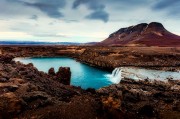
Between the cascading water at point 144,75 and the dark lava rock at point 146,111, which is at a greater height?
the dark lava rock at point 146,111

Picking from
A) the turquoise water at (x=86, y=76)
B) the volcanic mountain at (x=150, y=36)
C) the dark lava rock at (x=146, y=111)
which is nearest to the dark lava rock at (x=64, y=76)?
the turquoise water at (x=86, y=76)

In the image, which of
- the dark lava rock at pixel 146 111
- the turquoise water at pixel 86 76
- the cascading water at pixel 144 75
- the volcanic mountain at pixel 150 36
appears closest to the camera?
the dark lava rock at pixel 146 111

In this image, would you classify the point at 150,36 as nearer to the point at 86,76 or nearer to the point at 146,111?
the point at 86,76

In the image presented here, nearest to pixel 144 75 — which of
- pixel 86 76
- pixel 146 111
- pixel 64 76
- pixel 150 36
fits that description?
pixel 86 76

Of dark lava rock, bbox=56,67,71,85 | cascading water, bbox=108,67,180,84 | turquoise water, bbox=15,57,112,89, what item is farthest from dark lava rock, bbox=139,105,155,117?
cascading water, bbox=108,67,180,84

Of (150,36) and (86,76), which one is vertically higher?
(150,36)

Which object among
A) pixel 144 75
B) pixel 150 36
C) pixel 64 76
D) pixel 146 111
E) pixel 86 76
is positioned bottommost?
pixel 86 76

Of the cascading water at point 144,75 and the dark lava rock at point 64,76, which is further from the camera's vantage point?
the cascading water at point 144,75

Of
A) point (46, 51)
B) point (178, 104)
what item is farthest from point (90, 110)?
point (46, 51)

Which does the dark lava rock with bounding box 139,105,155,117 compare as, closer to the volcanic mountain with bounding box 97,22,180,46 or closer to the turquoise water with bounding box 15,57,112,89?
the turquoise water with bounding box 15,57,112,89

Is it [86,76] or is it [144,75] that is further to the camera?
[86,76]

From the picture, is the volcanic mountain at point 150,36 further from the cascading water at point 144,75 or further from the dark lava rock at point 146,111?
the dark lava rock at point 146,111

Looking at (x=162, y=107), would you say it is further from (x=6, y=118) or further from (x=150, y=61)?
(x=150, y=61)

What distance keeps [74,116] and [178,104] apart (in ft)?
29.9
